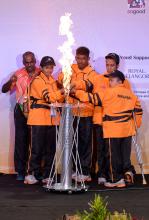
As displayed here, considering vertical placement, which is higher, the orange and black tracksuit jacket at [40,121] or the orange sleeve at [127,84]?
the orange sleeve at [127,84]

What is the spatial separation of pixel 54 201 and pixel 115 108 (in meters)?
Answer: 1.61

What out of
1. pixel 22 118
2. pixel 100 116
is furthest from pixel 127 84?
pixel 22 118

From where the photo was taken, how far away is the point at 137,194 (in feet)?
22.2

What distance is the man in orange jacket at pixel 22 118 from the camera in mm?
7941

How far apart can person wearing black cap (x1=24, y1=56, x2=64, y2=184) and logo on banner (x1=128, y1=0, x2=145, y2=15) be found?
5.56 feet

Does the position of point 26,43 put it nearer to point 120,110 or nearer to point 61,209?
point 120,110

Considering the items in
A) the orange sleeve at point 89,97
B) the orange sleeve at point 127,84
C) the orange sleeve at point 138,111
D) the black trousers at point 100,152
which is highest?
the orange sleeve at point 127,84

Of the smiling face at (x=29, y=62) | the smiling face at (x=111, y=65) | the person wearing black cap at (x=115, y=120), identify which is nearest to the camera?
the person wearing black cap at (x=115, y=120)

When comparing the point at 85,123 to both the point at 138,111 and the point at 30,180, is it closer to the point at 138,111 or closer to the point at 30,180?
the point at 138,111

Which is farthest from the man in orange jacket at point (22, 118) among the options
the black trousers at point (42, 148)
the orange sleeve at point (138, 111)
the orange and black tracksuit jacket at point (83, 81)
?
the orange sleeve at point (138, 111)

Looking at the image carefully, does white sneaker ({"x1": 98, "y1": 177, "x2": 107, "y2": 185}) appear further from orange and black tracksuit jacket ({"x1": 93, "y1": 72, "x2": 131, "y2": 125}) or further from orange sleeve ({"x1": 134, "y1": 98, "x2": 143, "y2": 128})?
orange sleeve ({"x1": 134, "y1": 98, "x2": 143, "y2": 128})

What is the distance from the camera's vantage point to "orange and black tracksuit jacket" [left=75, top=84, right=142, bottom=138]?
7.17 m

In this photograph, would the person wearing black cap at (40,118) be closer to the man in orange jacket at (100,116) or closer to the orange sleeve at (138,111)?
the man in orange jacket at (100,116)

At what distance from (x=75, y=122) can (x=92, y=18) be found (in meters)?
1.66
